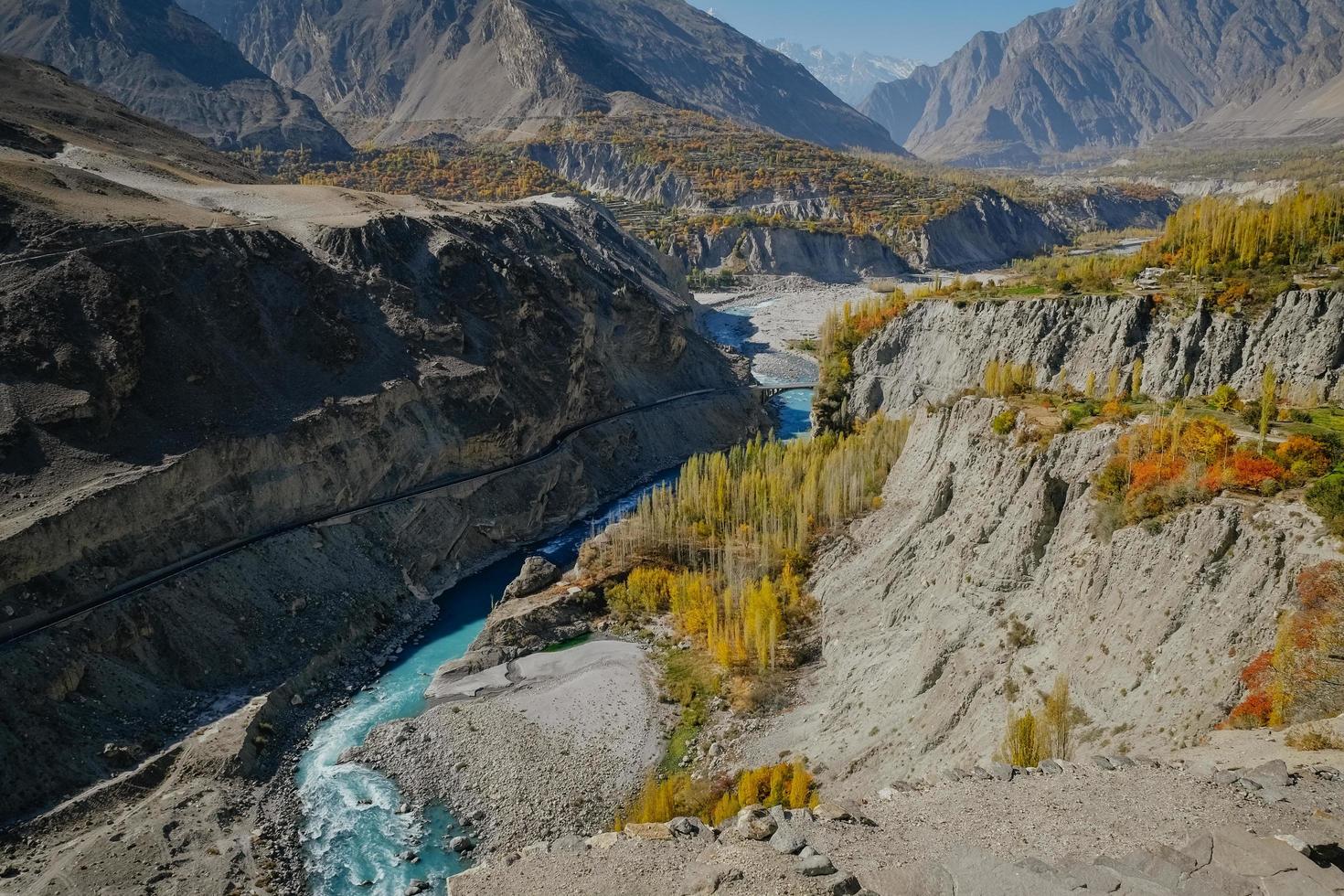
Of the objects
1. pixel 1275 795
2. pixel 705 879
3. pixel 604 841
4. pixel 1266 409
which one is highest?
pixel 1266 409

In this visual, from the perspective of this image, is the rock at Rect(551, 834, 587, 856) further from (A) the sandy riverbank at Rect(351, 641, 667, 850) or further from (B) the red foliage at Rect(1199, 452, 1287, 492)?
(B) the red foliage at Rect(1199, 452, 1287, 492)

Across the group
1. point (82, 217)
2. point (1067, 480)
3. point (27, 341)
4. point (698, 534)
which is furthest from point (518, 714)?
point (82, 217)

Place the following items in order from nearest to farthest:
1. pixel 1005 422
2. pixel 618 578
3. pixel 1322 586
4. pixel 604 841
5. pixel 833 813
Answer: pixel 833 813 < pixel 1322 586 < pixel 604 841 < pixel 1005 422 < pixel 618 578

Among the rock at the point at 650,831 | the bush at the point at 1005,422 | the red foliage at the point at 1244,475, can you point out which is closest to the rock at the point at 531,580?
the bush at the point at 1005,422

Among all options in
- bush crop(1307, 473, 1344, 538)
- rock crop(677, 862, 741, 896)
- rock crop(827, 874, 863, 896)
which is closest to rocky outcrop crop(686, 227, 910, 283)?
bush crop(1307, 473, 1344, 538)

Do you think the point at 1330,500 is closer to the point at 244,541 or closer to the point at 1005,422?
the point at 1005,422

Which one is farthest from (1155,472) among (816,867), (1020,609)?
(816,867)

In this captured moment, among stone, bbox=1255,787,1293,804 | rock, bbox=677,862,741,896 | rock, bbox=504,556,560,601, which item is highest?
stone, bbox=1255,787,1293,804
